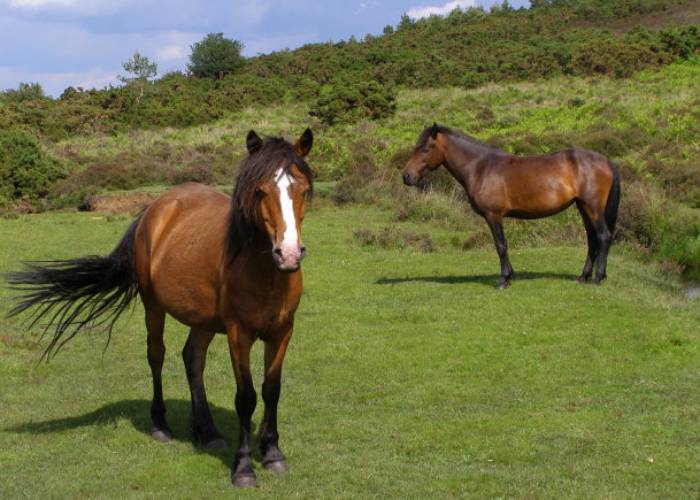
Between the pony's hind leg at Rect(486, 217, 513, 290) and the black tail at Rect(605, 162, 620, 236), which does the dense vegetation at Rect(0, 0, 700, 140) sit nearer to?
the pony's hind leg at Rect(486, 217, 513, 290)

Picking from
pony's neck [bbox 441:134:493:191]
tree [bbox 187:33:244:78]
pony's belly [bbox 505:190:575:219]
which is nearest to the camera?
pony's belly [bbox 505:190:575:219]

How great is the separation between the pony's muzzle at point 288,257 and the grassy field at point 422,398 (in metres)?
1.63

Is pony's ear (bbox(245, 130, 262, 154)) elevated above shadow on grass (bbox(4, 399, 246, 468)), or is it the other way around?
pony's ear (bbox(245, 130, 262, 154))

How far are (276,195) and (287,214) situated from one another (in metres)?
0.16

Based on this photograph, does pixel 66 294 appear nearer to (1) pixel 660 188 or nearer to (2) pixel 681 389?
(2) pixel 681 389

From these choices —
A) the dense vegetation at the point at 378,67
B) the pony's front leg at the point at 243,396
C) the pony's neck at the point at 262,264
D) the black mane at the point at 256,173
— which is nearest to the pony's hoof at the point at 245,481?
the pony's front leg at the point at 243,396

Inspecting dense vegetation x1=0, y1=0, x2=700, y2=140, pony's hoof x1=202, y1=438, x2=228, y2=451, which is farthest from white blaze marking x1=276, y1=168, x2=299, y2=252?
dense vegetation x1=0, y1=0, x2=700, y2=140

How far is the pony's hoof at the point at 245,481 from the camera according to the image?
18.0 feet

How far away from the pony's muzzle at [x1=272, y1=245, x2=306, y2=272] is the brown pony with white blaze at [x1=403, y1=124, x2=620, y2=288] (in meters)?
8.41

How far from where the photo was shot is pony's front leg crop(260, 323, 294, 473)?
5.50 m

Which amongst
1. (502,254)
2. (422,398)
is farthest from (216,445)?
(502,254)

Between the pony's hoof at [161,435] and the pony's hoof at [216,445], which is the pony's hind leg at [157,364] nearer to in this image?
the pony's hoof at [161,435]

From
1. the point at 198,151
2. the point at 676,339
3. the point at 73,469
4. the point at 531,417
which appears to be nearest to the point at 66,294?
the point at 73,469

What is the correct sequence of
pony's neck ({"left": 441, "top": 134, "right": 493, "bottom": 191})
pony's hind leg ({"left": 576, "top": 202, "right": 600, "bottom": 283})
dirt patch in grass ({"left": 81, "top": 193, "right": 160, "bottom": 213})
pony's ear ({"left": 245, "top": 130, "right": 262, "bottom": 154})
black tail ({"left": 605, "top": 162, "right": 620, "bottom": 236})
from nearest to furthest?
1. pony's ear ({"left": 245, "top": 130, "right": 262, "bottom": 154})
2. black tail ({"left": 605, "top": 162, "right": 620, "bottom": 236})
3. pony's hind leg ({"left": 576, "top": 202, "right": 600, "bottom": 283})
4. pony's neck ({"left": 441, "top": 134, "right": 493, "bottom": 191})
5. dirt patch in grass ({"left": 81, "top": 193, "right": 160, "bottom": 213})
